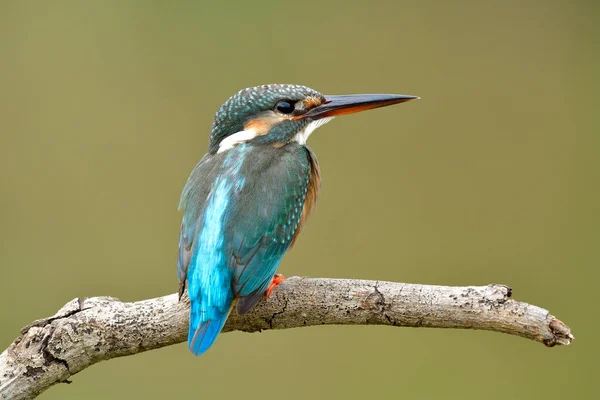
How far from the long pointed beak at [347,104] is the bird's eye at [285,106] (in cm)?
4

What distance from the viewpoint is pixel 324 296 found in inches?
78.2

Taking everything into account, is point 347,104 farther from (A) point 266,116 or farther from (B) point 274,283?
(B) point 274,283

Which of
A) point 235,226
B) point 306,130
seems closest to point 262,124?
point 306,130

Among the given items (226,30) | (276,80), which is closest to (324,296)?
(276,80)

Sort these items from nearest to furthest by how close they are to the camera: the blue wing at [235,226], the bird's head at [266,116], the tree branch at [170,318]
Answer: the tree branch at [170,318] → the blue wing at [235,226] → the bird's head at [266,116]

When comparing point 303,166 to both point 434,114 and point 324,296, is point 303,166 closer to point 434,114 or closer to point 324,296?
point 324,296

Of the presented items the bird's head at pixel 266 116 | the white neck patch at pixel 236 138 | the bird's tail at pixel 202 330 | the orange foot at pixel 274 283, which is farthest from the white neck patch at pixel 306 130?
the bird's tail at pixel 202 330

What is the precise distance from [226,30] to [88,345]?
2.36 metres

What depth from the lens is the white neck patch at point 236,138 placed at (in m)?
2.36

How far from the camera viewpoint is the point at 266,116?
2.36 m

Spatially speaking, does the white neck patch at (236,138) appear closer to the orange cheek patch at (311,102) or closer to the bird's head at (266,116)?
the bird's head at (266,116)

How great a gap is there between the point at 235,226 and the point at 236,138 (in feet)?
1.19

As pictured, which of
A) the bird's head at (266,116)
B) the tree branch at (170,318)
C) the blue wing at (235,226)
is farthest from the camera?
the bird's head at (266,116)

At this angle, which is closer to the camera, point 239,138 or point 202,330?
point 202,330
